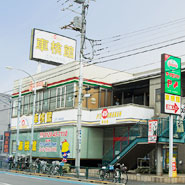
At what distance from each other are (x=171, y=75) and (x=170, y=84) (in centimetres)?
68

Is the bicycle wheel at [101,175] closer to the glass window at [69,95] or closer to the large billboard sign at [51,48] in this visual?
the glass window at [69,95]

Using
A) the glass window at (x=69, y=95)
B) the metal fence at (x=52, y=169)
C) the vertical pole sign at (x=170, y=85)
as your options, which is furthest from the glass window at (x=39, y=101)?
the vertical pole sign at (x=170, y=85)

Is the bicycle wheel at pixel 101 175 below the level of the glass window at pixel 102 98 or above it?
below

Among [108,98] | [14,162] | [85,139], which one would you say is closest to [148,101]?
[108,98]

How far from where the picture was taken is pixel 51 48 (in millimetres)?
47938

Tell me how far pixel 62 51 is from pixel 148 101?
18.6 metres

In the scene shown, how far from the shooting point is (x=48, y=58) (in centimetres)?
4703

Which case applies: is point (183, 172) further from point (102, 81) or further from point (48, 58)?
point (48, 58)

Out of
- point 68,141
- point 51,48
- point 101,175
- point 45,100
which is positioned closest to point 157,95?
point 68,141

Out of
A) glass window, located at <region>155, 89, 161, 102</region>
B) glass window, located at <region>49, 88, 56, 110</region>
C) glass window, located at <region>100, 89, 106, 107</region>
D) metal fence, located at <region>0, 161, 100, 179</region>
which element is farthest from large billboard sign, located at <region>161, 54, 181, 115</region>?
glass window, located at <region>49, 88, 56, 110</region>

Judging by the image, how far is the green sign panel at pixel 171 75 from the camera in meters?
24.5

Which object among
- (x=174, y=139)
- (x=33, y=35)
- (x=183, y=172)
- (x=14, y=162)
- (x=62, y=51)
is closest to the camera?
(x=174, y=139)

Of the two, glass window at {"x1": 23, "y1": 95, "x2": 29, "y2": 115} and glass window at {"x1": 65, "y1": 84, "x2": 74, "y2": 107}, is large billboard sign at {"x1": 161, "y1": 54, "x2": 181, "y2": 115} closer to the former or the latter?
glass window at {"x1": 65, "y1": 84, "x2": 74, "y2": 107}

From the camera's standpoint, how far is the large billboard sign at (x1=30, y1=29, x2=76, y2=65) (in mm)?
45906
